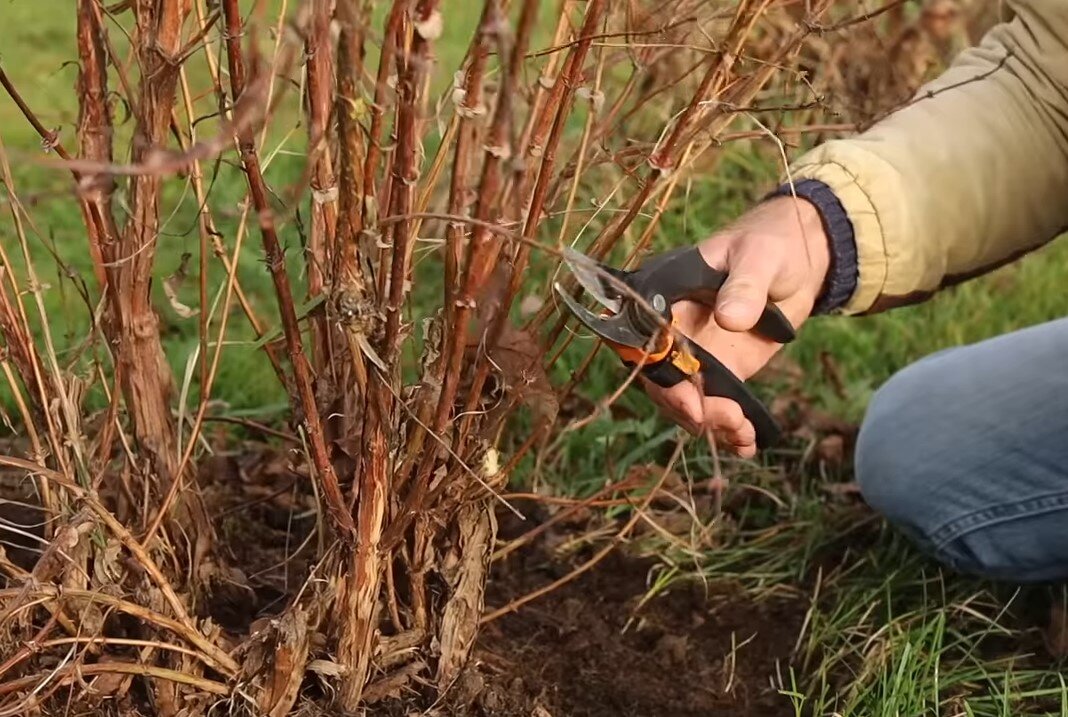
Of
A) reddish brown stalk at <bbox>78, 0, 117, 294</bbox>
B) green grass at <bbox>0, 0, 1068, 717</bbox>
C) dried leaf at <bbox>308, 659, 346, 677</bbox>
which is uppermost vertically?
reddish brown stalk at <bbox>78, 0, 117, 294</bbox>

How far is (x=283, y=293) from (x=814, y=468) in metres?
1.21

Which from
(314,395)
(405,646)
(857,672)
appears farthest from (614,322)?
(857,672)

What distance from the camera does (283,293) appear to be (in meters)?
1.08

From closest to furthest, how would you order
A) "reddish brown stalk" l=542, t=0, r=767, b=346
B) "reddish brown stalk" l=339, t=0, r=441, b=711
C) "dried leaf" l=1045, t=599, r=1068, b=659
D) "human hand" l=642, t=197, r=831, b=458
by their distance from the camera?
"reddish brown stalk" l=339, t=0, r=441, b=711 < "reddish brown stalk" l=542, t=0, r=767, b=346 < "human hand" l=642, t=197, r=831, b=458 < "dried leaf" l=1045, t=599, r=1068, b=659

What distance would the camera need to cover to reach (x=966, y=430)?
72.4 inches

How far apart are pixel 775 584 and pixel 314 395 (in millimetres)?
827

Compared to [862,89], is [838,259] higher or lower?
higher

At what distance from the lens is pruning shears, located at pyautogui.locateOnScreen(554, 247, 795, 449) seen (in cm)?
116

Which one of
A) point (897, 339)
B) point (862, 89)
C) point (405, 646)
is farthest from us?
point (862, 89)

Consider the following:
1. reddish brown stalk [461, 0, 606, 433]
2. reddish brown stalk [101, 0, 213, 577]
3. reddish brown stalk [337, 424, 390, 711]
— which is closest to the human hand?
reddish brown stalk [461, 0, 606, 433]

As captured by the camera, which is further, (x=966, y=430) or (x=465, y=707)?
(x=966, y=430)

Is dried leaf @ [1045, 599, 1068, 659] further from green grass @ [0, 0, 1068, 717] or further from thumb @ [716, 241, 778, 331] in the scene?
thumb @ [716, 241, 778, 331]

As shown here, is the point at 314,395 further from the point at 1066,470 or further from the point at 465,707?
the point at 1066,470

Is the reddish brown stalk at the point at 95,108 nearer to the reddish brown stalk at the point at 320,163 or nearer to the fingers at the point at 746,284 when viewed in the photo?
the reddish brown stalk at the point at 320,163
